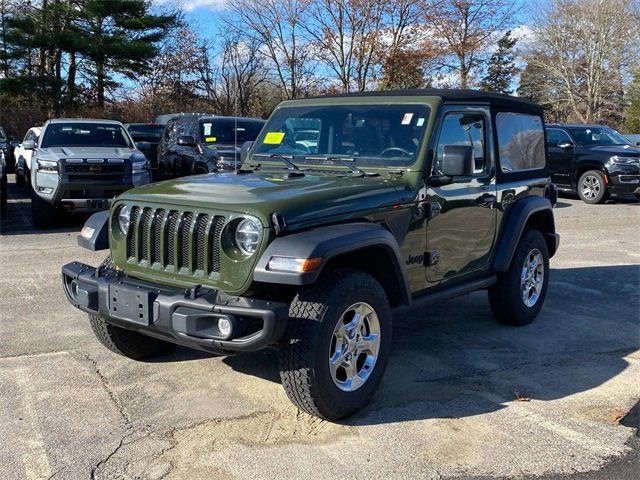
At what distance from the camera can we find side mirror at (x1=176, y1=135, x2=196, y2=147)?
11.4 m

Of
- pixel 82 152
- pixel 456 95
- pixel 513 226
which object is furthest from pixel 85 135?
pixel 513 226

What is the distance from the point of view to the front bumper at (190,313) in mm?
3383

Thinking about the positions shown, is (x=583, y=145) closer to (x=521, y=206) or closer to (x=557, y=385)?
(x=521, y=206)

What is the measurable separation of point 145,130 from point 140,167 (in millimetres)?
11388

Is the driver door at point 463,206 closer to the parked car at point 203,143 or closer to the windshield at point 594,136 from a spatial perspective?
the parked car at point 203,143

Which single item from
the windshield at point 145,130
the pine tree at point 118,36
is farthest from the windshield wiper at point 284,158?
the pine tree at point 118,36

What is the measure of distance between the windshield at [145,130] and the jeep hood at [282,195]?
1715 centimetres

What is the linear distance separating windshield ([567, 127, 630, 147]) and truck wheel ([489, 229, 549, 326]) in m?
10.7

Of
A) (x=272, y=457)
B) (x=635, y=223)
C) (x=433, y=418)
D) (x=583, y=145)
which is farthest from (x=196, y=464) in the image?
(x=583, y=145)

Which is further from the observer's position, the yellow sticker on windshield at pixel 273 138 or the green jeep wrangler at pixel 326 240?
the yellow sticker on windshield at pixel 273 138

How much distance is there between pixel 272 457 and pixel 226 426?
0.46 meters

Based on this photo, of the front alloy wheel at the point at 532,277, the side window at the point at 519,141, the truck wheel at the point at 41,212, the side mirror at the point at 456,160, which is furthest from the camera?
the truck wheel at the point at 41,212

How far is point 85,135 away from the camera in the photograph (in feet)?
37.6

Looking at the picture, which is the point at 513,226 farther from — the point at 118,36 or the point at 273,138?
the point at 118,36
